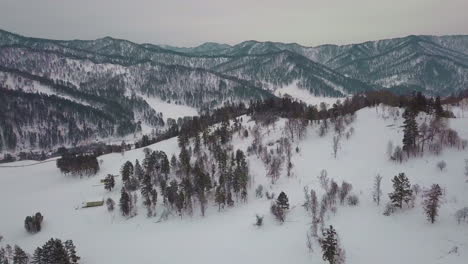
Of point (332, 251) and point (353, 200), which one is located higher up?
point (353, 200)

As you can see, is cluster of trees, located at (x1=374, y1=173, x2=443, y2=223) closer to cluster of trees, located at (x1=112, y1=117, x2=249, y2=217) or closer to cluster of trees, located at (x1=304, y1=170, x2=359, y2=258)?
cluster of trees, located at (x1=304, y1=170, x2=359, y2=258)

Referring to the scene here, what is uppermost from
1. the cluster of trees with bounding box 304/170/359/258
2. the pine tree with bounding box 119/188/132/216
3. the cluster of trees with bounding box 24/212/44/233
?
the cluster of trees with bounding box 304/170/359/258

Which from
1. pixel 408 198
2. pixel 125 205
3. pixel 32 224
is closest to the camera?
pixel 408 198

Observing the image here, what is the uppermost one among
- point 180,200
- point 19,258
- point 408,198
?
point 408,198

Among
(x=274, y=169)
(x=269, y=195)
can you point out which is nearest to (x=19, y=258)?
(x=269, y=195)

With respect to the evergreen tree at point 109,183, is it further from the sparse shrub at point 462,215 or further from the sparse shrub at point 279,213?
the sparse shrub at point 462,215

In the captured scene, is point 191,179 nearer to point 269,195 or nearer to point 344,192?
point 269,195

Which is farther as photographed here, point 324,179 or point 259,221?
point 324,179

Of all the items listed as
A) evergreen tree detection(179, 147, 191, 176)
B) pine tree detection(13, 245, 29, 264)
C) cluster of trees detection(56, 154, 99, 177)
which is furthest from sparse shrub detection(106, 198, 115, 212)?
cluster of trees detection(56, 154, 99, 177)
